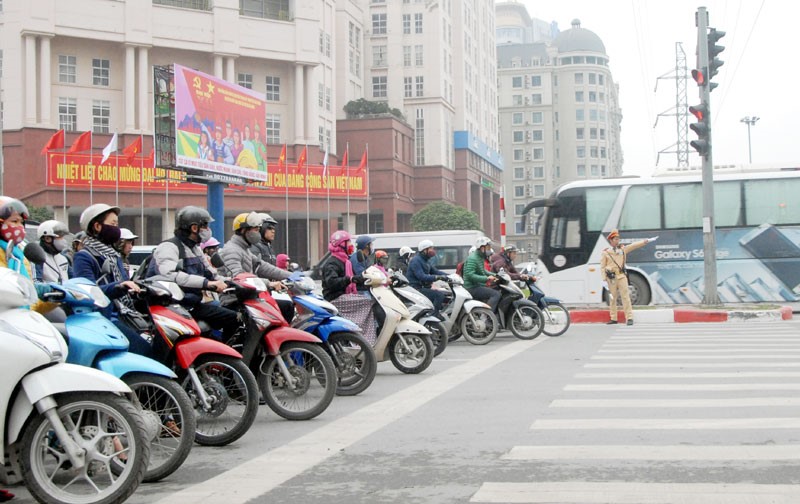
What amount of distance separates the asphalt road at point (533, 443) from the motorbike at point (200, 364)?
0.21 metres

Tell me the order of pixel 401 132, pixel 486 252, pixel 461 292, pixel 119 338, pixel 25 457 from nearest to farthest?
pixel 25 457
pixel 119 338
pixel 461 292
pixel 486 252
pixel 401 132

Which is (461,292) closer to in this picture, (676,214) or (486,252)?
(486,252)

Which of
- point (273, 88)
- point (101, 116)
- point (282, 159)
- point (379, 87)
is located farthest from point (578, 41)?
point (101, 116)

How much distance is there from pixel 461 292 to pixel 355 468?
9.31 m

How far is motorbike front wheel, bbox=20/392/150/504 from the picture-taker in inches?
185

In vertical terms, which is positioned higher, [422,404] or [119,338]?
[119,338]

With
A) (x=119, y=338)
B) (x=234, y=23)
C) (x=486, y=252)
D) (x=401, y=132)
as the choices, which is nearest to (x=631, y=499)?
(x=119, y=338)

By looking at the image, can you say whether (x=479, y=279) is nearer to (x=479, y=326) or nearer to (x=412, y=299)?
(x=479, y=326)

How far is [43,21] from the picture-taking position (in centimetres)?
4959

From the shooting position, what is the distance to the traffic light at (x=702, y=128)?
19562mm

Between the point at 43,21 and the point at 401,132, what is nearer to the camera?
the point at 43,21

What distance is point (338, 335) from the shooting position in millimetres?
9078

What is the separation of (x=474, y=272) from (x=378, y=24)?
63.0 metres

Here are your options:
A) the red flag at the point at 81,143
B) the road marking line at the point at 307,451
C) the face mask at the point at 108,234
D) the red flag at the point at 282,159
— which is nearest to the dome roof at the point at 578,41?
the red flag at the point at 282,159
